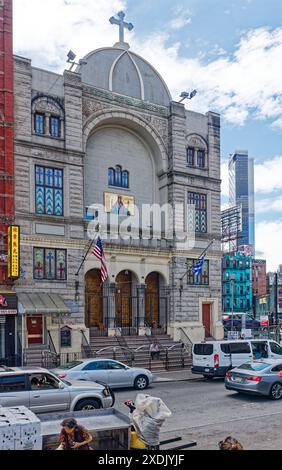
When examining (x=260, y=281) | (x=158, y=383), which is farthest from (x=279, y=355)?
(x=260, y=281)

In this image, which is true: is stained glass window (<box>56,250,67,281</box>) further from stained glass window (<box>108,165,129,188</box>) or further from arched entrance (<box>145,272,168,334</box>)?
arched entrance (<box>145,272,168,334</box>)

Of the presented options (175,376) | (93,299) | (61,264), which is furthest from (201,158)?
(175,376)

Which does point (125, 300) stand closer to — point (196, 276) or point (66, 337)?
point (196, 276)

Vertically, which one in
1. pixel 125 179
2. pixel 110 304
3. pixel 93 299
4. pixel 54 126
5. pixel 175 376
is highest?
pixel 54 126

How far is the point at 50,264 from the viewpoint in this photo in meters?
27.3

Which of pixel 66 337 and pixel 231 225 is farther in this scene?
pixel 231 225

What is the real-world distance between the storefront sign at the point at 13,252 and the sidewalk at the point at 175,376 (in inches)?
341

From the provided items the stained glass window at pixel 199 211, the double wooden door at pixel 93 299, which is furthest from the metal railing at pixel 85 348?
the stained glass window at pixel 199 211

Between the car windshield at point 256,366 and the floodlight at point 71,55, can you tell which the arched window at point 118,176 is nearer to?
the floodlight at point 71,55

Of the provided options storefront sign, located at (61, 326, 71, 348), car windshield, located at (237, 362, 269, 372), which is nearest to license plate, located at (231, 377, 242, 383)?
car windshield, located at (237, 362, 269, 372)

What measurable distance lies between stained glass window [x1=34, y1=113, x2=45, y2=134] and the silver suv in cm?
1747

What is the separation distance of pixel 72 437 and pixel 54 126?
909 inches

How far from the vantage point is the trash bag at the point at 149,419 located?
28.0 ft

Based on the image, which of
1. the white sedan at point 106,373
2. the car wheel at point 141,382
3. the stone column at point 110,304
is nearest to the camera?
the white sedan at point 106,373
